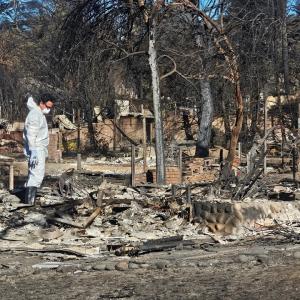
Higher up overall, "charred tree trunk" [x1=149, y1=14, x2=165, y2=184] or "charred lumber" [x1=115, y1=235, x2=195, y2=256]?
"charred tree trunk" [x1=149, y1=14, x2=165, y2=184]

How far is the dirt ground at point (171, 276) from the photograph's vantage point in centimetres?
553

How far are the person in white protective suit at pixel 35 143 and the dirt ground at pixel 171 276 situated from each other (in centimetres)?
277

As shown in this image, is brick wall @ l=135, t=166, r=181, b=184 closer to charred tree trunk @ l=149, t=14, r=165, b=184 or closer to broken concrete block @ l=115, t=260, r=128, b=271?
charred tree trunk @ l=149, t=14, r=165, b=184

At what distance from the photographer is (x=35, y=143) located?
→ 10.4 m

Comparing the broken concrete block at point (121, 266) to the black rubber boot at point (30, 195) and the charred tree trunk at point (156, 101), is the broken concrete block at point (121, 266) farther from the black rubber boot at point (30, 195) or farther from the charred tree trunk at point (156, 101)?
the charred tree trunk at point (156, 101)

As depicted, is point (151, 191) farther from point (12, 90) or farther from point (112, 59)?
point (12, 90)

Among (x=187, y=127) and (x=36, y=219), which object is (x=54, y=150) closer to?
(x=187, y=127)

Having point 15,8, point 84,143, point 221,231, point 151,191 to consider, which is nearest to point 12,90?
point 15,8

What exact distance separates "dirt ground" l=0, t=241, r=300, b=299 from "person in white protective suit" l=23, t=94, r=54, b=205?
2766 mm

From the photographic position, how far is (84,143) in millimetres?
34062

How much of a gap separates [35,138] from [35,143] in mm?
85

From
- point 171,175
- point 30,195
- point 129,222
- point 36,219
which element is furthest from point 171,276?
point 171,175

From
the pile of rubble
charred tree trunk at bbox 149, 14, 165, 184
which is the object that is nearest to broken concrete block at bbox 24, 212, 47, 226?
the pile of rubble

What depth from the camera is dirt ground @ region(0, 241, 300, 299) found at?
553cm
